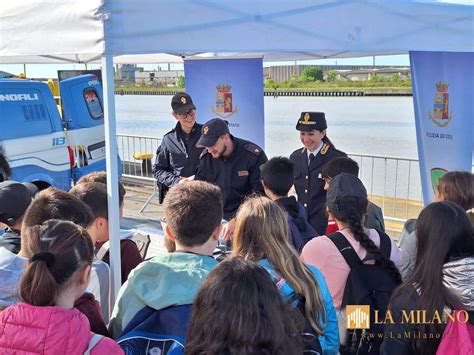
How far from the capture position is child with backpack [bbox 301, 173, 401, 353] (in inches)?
95.0

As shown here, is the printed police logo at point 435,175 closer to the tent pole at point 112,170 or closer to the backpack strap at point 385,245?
the backpack strap at point 385,245

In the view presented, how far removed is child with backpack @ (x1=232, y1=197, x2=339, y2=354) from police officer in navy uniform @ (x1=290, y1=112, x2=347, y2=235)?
2377mm

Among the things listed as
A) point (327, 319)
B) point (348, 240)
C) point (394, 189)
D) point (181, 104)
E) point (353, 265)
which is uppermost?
point (181, 104)

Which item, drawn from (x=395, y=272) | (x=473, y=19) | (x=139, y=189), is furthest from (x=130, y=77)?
(x=395, y=272)

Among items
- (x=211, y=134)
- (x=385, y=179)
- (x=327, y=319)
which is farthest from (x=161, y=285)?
(x=385, y=179)

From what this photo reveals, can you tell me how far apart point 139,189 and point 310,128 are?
6.19 metres

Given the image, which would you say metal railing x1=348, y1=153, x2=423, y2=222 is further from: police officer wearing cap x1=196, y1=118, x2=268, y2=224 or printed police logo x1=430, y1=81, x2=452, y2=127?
police officer wearing cap x1=196, y1=118, x2=268, y2=224

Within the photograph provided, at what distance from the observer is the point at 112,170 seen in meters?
2.98

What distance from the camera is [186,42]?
3049 mm

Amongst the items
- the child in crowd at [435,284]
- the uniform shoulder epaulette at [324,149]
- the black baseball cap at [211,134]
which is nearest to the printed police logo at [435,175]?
the uniform shoulder epaulette at [324,149]

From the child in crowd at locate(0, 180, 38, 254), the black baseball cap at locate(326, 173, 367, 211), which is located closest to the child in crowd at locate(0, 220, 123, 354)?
the child in crowd at locate(0, 180, 38, 254)

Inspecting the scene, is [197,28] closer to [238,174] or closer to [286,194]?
[286,194]

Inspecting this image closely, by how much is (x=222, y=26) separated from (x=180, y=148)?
2.21m

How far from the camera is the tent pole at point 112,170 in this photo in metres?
2.82
